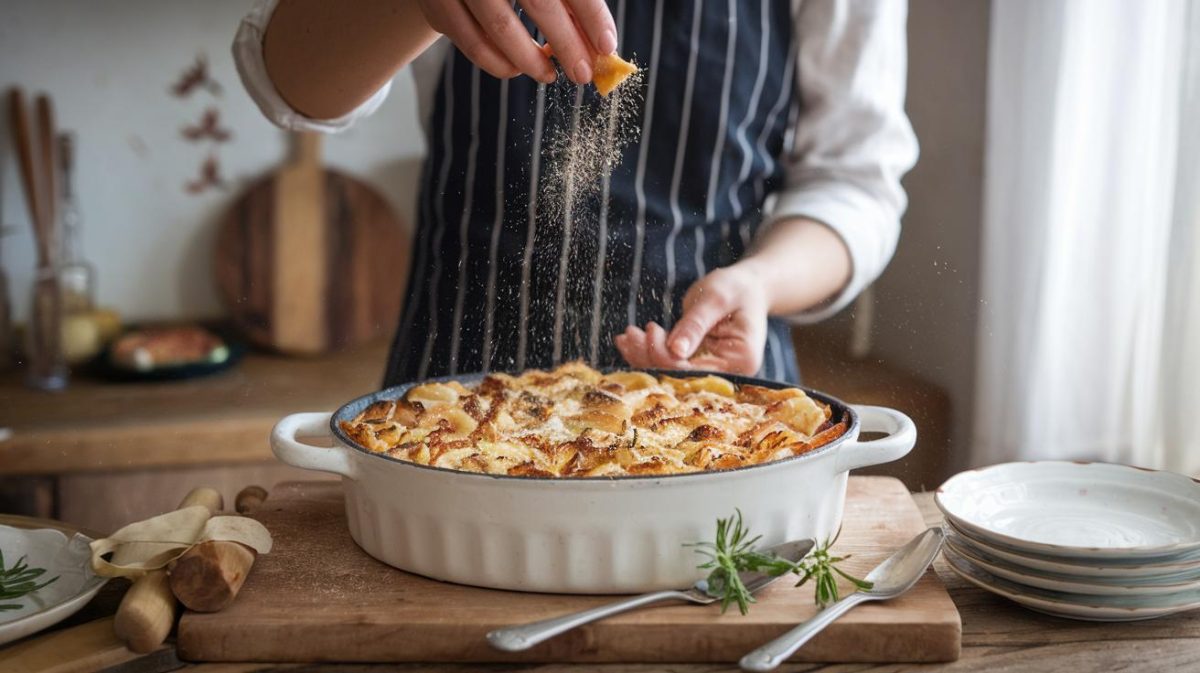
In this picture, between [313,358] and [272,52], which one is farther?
[313,358]

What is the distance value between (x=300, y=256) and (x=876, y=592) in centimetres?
198

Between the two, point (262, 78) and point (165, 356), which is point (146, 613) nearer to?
point (262, 78)

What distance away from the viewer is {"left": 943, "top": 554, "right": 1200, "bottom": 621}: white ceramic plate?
81 centimetres

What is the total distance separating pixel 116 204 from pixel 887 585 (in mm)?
2193

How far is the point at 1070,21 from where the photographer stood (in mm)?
2021

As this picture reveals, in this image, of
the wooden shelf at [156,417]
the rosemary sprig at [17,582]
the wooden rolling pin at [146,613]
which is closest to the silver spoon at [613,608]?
the wooden rolling pin at [146,613]

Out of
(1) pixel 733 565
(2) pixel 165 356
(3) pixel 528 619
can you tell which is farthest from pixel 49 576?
(2) pixel 165 356

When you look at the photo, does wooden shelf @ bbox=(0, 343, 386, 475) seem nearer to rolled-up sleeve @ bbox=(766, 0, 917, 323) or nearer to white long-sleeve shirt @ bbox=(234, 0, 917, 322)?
white long-sleeve shirt @ bbox=(234, 0, 917, 322)

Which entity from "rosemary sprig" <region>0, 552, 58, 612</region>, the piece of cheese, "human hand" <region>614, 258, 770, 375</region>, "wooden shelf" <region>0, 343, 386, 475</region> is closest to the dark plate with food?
"wooden shelf" <region>0, 343, 386, 475</region>

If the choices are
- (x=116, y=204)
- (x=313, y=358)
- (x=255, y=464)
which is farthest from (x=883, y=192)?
(x=116, y=204)

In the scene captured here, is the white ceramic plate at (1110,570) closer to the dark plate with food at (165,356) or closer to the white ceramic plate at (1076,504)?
the white ceramic plate at (1076,504)

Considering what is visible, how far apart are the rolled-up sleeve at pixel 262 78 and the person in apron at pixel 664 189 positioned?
0.4 inches

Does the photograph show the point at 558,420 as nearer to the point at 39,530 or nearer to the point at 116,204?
the point at 39,530

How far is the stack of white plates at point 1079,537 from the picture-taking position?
0.81 m
